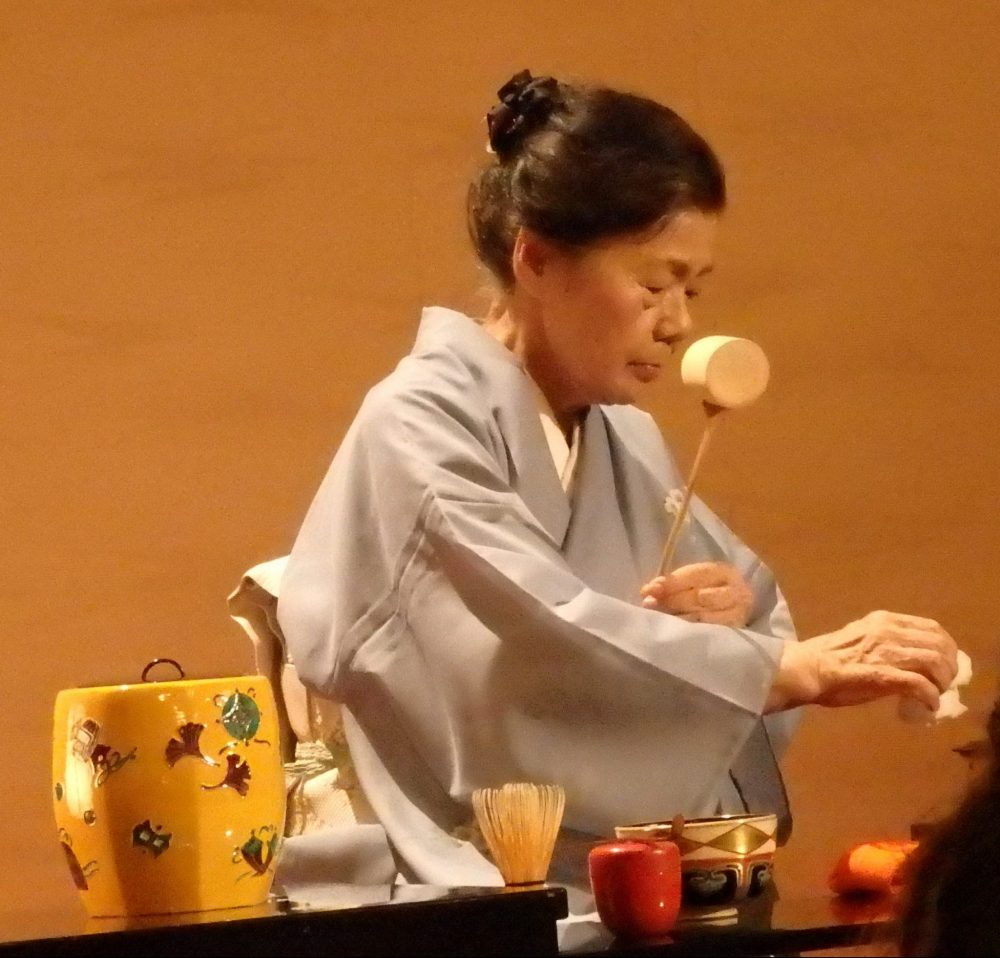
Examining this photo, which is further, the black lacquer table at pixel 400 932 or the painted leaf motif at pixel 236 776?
the painted leaf motif at pixel 236 776

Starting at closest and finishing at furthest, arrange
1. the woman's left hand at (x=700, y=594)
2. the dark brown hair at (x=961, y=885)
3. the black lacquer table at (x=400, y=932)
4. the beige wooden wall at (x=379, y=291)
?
the dark brown hair at (x=961, y=885) → the black lacquer table at (x=400, y=932) → the woman's left hand at (x=700, y=594) → the beige wooden wall at (x=379, y=291)

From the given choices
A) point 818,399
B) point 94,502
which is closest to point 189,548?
point 94,502

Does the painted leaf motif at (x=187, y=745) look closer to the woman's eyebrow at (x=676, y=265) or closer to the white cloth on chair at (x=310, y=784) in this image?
the white cloth on chair at (x=310, y=784)

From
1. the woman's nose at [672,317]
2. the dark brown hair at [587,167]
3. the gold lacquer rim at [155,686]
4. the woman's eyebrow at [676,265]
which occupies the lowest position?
the gold lacquer rim at [155,686]

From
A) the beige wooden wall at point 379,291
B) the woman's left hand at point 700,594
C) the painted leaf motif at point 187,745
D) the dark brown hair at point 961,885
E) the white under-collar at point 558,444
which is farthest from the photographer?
the beige wooden wall at point 379,291

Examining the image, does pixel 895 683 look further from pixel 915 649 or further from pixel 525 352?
pixel 525 352

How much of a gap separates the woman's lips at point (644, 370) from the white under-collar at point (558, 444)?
0.29 feet

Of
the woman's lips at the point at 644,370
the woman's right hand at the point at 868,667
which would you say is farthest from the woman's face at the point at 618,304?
the woman's right hand at the point at 868,667

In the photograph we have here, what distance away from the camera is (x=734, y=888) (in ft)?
4.93

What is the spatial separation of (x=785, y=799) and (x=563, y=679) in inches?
14.2

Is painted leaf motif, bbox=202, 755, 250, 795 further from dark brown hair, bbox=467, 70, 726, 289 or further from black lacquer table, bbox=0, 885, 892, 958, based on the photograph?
dark brown hair, bbox=467, 70, 726, 289

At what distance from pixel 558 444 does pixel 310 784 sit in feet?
1.24

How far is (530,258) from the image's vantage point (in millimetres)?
1818

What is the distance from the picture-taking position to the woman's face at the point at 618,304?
1778 millimetres
